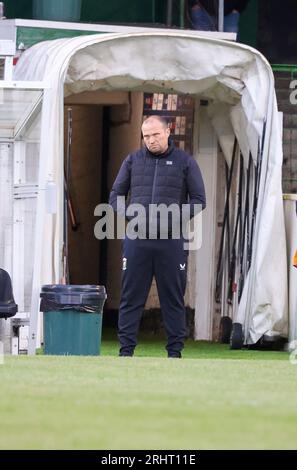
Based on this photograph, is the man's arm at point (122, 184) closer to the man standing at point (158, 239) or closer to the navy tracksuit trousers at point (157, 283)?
the man standing at point (158, 239)

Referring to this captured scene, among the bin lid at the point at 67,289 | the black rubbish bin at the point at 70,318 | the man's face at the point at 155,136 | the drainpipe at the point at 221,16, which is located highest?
the drainpipe at the point at 221,16

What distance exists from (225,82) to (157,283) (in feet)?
11.5

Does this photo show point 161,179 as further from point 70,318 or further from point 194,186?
point 70,318

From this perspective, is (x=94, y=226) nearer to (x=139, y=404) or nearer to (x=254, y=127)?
(x=254, y=127)

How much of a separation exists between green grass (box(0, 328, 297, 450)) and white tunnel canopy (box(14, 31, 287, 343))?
429 centimetres

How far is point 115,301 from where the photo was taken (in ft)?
66.1

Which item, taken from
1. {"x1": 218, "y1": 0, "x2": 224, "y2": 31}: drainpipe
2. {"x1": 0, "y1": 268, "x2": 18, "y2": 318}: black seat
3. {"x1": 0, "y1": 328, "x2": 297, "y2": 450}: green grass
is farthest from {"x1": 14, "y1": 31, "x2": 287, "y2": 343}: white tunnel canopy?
{"x1": 0, "y1": 328, "x2": 297, "y2": 450}: green grass

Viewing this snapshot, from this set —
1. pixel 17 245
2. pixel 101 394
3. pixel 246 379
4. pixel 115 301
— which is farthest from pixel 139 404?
pixel 115 301

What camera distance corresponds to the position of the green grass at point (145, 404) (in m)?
7.76

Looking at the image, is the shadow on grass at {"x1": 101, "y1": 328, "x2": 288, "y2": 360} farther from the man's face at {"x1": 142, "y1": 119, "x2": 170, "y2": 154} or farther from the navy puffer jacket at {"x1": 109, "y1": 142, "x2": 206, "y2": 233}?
the man's face at {"x1": 142, "y1": 119, "x2": 170, "y2": 154}

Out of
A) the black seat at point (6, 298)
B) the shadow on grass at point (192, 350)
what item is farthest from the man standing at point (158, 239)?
the shadow on grass at point (192, 350)

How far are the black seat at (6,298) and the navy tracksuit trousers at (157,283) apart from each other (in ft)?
3.06

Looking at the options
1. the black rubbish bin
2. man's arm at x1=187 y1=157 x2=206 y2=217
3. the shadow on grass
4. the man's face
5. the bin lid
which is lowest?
the shadow on grass

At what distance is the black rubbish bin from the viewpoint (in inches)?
531
